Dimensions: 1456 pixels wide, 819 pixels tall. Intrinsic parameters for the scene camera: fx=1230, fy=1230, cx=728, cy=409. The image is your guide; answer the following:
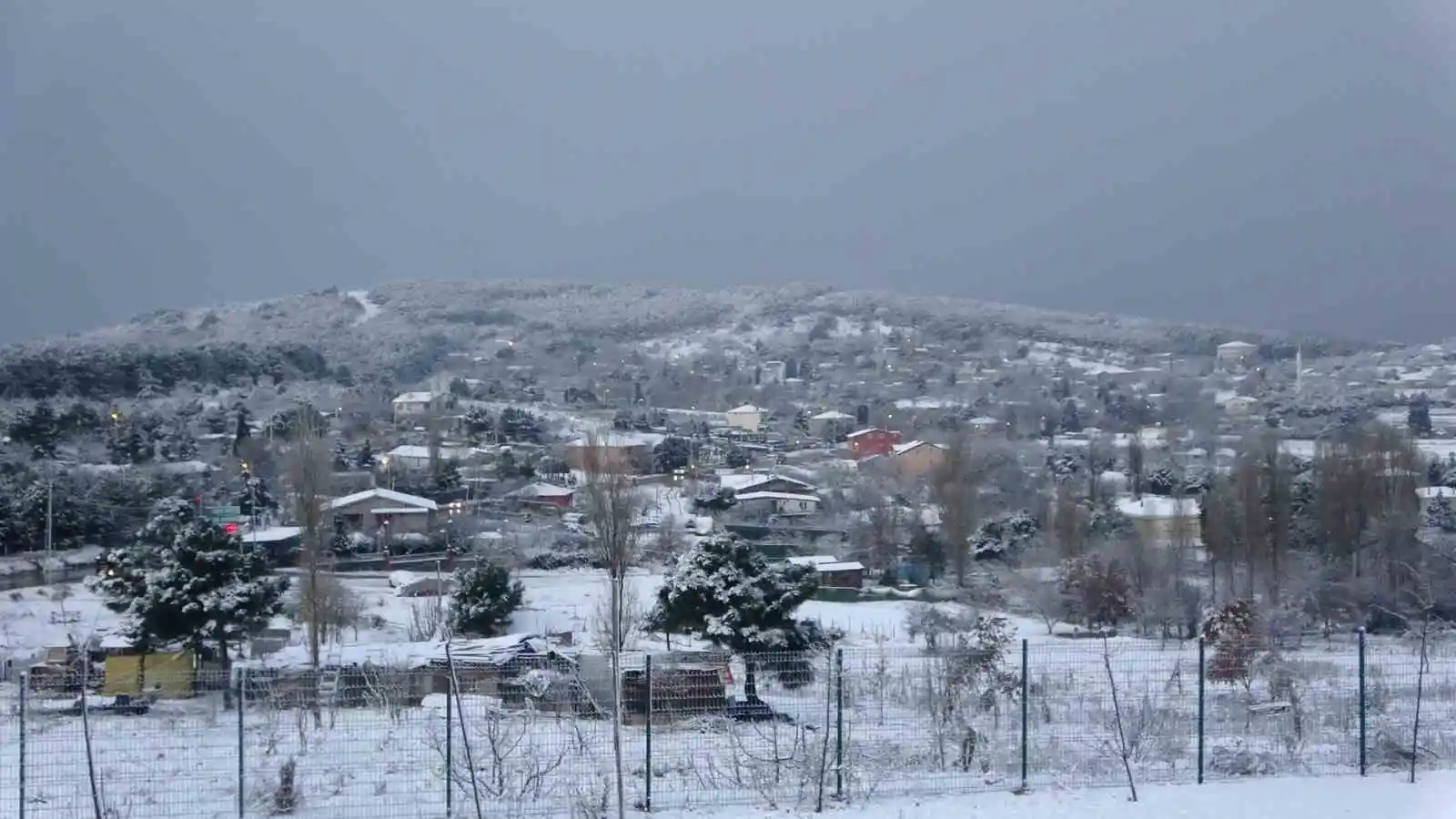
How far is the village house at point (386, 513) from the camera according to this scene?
96.1 feet

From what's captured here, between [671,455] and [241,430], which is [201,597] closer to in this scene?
[671,455]

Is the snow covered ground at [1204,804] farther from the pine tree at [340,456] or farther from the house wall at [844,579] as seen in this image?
the pine tree at [340,456]

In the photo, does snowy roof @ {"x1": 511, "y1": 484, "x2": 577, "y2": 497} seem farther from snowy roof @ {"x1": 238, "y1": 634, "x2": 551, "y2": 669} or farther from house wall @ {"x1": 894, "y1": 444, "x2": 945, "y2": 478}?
snowy roof @ {"x1": 238, "y1": 634, "x2": 551, "y2": 669}

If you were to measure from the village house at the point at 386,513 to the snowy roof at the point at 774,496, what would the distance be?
27.7 ft

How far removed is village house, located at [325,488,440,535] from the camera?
29281 mm

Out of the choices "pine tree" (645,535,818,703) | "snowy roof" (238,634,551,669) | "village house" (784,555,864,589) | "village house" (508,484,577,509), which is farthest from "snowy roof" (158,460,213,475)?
"pine tree" (645,535,818,703)

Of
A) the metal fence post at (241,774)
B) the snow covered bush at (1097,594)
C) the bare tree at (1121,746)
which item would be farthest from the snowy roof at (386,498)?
the bare tree at (1121,746)

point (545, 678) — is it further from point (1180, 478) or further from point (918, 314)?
point (918, 314)

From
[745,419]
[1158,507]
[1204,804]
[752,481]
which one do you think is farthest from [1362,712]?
[745,419]

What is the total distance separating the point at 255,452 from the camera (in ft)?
117

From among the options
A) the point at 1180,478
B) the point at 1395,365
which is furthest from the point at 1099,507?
the point at 1395,365

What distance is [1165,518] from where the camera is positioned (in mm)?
27719

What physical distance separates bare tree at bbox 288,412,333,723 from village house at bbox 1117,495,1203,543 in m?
16.3

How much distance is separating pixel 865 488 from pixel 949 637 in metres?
16.8
